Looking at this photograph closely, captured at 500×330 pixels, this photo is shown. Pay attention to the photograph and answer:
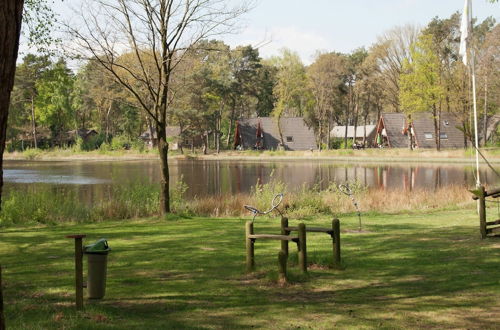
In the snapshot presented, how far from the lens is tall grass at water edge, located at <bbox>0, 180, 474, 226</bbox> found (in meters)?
18.3

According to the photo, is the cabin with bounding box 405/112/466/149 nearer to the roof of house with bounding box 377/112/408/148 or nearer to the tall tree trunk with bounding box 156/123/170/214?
the roof of house with bounding box 377/112/408/148

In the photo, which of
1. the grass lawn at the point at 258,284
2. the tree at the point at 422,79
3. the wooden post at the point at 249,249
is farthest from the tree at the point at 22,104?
the wooden post at the point at 249,249

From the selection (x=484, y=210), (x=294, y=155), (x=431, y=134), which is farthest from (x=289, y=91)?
(x=484, y=210)

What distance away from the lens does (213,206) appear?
21.2m

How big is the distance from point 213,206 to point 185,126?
58.2 meters

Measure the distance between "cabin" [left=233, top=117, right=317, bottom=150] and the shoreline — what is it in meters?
7.05

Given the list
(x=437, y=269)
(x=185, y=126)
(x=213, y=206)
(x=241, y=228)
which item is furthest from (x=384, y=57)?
(x=437, y=269)

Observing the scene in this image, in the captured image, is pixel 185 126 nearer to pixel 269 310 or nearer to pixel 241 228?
pixel 241 228

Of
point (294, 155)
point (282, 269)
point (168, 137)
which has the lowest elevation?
point (282, 269)

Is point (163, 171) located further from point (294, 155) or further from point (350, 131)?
point (350, 131)

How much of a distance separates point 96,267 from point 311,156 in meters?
61.8

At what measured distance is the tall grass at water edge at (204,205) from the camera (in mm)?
A: 18344

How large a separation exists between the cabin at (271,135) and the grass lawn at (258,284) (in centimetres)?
6933

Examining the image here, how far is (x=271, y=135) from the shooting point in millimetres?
84000
